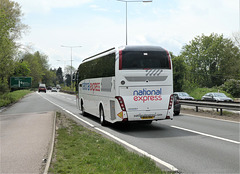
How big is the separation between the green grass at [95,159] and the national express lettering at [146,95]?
3155 millimetres

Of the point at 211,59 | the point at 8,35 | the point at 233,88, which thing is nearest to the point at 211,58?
the point at 211,59

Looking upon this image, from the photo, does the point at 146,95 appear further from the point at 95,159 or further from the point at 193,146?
the point at 95,159

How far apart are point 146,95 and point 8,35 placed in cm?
2441

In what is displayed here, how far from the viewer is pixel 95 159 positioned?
22.4ft

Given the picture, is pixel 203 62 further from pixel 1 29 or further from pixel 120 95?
pixel 120 95

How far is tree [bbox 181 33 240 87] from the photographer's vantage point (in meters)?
78.8

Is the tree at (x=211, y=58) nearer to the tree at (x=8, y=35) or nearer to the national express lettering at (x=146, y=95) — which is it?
the tree at (x=8, y=35)

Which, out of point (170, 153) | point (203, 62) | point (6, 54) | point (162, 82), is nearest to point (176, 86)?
point (203, 62)

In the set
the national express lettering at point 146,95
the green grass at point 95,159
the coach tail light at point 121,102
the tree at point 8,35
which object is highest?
the tree at point 8,35

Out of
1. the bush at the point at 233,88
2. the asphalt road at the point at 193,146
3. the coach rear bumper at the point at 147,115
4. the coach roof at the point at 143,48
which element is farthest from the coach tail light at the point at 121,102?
the bush at the point at 233,88

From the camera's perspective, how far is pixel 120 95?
11836mm

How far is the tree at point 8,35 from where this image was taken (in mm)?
28109

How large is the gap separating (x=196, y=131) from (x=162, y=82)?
89.1 inches

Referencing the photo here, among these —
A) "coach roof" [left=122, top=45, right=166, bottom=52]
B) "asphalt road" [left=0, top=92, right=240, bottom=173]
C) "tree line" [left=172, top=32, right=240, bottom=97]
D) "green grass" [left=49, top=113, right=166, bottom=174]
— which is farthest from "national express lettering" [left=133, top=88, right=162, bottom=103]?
"tree line" [left=172, top=32, right=240, bottom=97]
